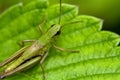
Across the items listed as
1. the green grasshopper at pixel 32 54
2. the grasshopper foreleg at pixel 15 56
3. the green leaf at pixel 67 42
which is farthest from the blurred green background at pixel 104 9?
the grasshopper foreleg at pixel 15 56

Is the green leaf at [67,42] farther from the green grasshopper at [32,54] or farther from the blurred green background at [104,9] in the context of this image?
the blurred green background at [104,9]

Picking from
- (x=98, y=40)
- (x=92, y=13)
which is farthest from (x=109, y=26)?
(x=98, y=40)

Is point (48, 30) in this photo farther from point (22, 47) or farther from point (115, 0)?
point (115, 0)

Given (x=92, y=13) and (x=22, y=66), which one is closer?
(x=22, y=66)

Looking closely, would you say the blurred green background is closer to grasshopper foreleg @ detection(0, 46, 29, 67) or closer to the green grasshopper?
the green grasshopper

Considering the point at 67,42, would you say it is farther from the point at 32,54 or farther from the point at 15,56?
the point at 15,56

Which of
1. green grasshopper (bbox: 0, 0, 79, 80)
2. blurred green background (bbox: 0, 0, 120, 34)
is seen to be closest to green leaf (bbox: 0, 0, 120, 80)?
green grasshopper (bbox: 0, 0, 79, 80)
